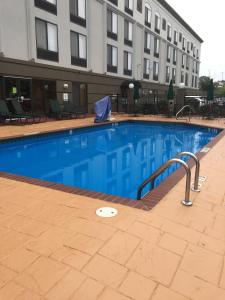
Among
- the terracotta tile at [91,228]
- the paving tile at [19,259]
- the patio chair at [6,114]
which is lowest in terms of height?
the paving tile at [19,259]

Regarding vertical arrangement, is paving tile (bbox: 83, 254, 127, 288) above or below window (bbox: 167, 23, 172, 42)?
below

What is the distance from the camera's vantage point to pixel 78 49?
1675cm

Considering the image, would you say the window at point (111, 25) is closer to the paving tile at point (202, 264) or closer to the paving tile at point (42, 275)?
the paving tile at point (202, 264)

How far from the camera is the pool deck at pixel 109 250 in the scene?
6.21 feet

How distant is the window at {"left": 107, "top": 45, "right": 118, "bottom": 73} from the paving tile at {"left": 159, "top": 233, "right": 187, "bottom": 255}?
18.9 meters

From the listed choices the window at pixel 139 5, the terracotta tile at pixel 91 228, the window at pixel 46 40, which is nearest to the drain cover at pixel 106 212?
the terracotta tile at pixel 91 228

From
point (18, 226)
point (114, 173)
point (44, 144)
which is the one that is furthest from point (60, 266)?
point (44, 144)

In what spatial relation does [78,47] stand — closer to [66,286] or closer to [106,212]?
[106,212]

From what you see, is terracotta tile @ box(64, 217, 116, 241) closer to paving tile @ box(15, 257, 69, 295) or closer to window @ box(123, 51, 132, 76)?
paving tile @ box(15, 257, 69, 295)

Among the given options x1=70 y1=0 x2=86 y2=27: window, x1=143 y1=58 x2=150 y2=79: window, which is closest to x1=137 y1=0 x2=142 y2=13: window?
x1=143 y1=58 x2=150 y2=79: window

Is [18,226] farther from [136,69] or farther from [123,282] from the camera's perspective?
[136,69]

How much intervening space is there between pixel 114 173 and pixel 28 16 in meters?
10.8

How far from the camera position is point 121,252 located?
233 cm

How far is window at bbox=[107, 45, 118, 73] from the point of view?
20000mm
